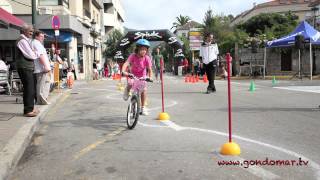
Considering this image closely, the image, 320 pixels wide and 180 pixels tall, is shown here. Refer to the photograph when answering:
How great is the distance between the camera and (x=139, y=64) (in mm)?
9141

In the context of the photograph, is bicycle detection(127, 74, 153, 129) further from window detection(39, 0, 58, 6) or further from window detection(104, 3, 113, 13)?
window detection(104, 3, 113, 13)

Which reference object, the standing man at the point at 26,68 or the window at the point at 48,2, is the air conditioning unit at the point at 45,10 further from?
the standing man at the point at 26,68

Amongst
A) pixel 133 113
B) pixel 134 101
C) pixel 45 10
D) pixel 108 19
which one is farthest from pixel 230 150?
pixel 108 19

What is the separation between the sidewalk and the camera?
18.7 ft

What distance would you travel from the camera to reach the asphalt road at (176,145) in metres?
5.34

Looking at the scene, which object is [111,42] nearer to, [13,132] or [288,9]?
[288,9]

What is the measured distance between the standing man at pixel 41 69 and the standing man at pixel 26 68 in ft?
2.03

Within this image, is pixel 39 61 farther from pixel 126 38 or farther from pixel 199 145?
pixel 126 38

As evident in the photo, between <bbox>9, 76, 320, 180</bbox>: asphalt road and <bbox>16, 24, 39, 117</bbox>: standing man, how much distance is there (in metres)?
0.47

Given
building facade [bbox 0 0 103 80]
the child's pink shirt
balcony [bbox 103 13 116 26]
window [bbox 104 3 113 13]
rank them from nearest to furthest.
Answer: the child's pink shirt
building facade [bbox 0 0 103 80]
balcony [bbox 103 13 116 26]
window [bbox 104 3 113 13]

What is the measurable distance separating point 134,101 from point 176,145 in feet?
6.59

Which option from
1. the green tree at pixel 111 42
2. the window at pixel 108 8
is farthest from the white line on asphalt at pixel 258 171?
the window at pixel 108 8

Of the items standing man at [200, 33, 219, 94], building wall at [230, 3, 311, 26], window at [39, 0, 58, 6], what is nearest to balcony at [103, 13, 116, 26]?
window at [39, 0, 58, 6]

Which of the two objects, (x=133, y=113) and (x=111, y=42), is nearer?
(x=133, y=113)
